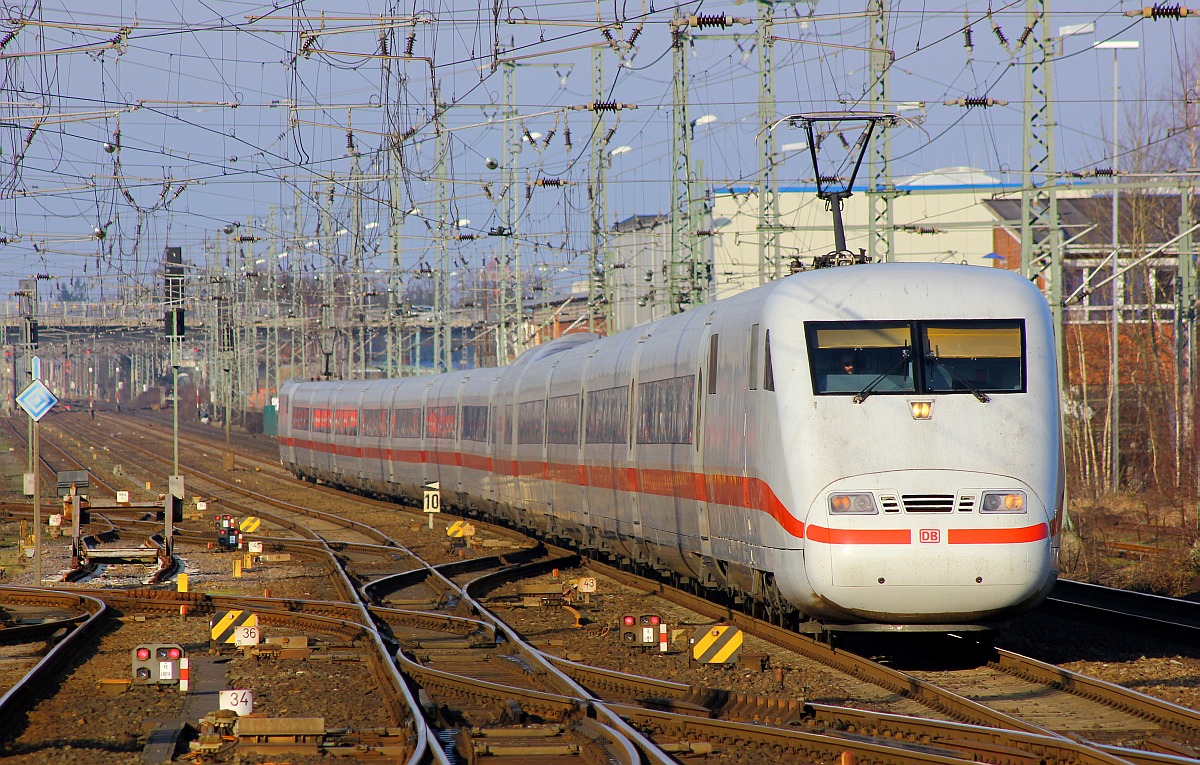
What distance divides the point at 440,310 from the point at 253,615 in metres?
38.7

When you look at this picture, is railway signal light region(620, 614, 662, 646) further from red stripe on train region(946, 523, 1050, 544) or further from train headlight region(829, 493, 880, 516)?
red stripe on train region(946, 523, 1050, 544)

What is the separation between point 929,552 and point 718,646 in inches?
81.3

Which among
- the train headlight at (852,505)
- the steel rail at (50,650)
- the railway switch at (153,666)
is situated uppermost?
the train headlight at (852,505)

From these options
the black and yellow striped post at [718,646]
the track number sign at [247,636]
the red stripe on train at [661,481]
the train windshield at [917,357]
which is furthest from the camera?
the track number sign at [247,636]

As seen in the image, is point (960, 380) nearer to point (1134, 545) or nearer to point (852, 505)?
point (852, 505)

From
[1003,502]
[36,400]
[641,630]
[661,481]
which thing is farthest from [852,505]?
[36,400]

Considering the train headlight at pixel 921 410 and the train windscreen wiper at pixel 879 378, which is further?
the train windscreen wiper at pixel 879 378

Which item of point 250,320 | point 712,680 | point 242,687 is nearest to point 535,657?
point 712,680

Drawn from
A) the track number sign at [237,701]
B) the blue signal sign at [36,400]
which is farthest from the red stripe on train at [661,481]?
the blue signal sign at [36,400]

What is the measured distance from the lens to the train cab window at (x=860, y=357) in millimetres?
12211

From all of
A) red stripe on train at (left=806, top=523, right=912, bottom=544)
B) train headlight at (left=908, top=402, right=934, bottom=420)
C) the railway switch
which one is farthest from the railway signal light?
the railway switch

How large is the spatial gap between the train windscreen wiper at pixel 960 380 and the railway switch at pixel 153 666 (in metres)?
6.53

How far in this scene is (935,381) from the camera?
1217 cm

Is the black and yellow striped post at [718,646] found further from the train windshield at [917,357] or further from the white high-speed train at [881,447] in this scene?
the train windshield at [917,357]
